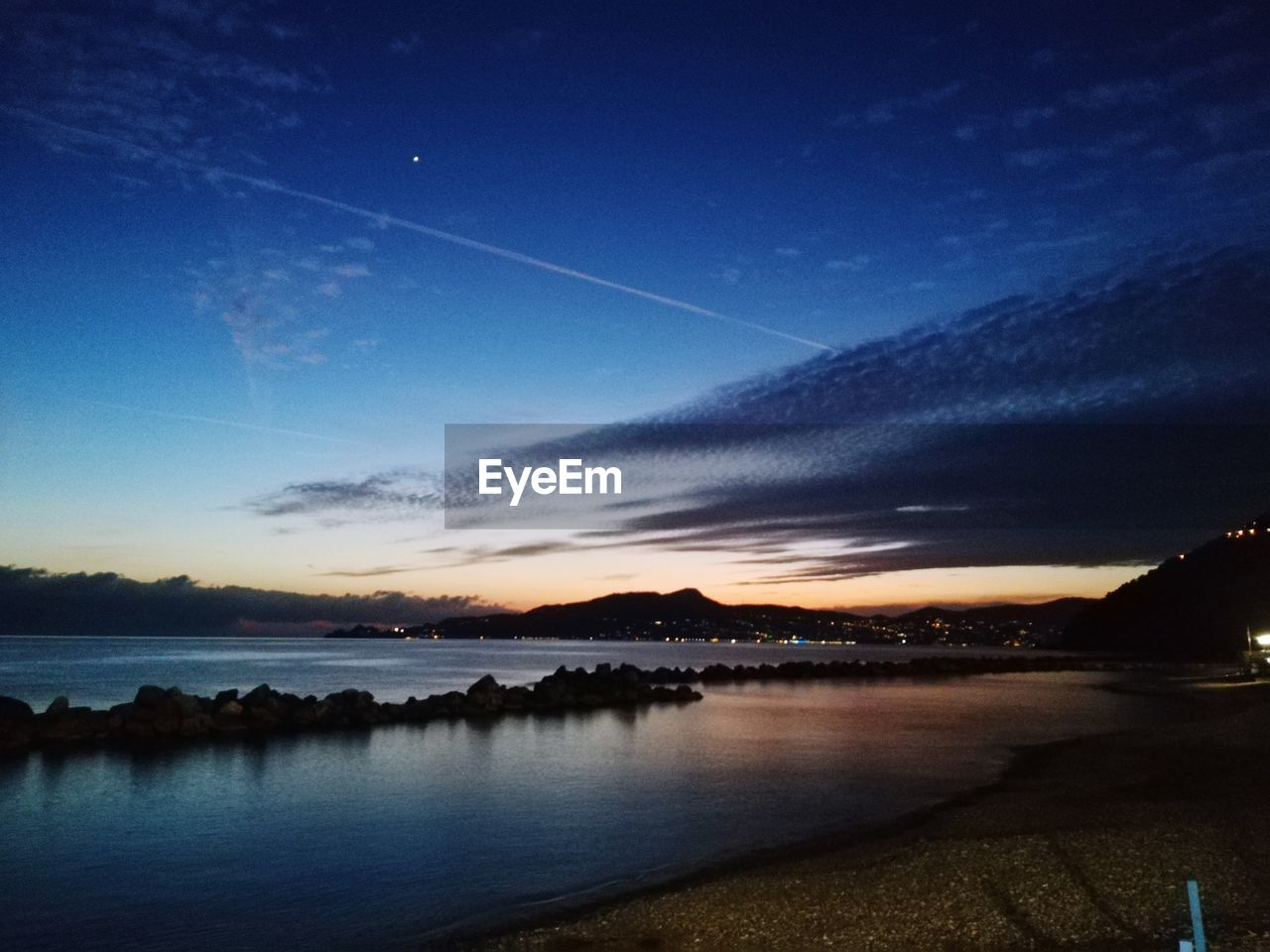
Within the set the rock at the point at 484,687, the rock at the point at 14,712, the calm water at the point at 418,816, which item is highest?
the rock at the point at 14,712

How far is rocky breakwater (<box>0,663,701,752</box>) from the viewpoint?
26.8 metres

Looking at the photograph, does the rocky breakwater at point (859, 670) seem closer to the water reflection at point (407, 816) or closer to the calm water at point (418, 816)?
the calm water at point (418, 816)

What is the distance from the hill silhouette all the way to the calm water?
87099mm

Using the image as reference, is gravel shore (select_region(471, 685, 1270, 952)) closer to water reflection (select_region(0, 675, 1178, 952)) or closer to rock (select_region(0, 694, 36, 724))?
water reflection (select_region(0, 675, 1178, 952))

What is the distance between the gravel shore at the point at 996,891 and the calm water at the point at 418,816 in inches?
78.0

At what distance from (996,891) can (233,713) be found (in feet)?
90.0

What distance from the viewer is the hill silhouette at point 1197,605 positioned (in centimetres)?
11400

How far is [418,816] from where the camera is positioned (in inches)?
722

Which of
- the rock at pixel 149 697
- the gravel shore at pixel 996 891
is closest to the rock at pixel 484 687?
the rock at pixel 149 697

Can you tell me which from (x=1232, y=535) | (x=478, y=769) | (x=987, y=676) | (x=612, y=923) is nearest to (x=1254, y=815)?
(x=612, y=923)

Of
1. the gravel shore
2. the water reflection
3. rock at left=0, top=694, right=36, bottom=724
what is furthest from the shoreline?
the gravel shore

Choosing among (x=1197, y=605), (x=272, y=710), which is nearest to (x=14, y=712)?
(x=272, y=710)

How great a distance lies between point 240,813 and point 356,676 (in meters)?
57.9

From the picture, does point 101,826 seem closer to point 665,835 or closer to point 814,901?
point 665,835
